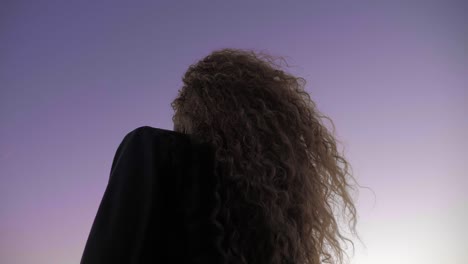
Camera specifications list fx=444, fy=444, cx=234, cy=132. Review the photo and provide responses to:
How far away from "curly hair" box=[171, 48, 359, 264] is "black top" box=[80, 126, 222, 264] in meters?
0.07

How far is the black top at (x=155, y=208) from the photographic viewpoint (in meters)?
1.31

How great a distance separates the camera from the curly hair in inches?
59.0

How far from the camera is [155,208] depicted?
138 cm

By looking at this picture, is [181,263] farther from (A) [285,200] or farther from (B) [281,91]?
(B) [281,91]

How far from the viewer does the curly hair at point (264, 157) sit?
1.50 metres

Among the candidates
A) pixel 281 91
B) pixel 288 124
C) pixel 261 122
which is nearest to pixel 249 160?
pixel 261 122

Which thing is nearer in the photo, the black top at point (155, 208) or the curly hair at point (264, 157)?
the black top at point (155, 208)

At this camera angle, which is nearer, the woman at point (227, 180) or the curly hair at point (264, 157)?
the woman at point (227, 180)

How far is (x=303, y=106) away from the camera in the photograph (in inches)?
78.3

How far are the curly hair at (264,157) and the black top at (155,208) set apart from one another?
69mm

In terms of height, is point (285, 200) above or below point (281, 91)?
below

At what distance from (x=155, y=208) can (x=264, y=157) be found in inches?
18.6

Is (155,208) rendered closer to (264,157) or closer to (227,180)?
(227,180)

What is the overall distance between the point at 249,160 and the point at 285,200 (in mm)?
199
